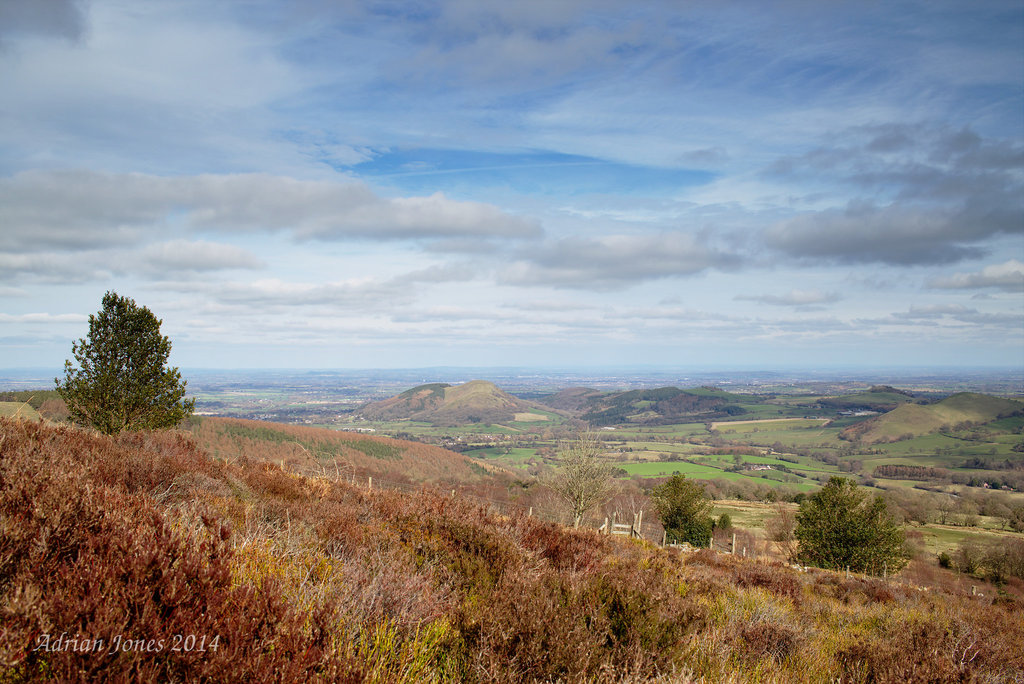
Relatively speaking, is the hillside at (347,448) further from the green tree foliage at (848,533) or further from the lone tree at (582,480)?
the green tree foliage at (848,533)

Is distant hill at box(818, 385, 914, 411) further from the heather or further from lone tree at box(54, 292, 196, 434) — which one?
lone tree at box(54, 292, 196, 434)

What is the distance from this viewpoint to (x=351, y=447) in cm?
8156

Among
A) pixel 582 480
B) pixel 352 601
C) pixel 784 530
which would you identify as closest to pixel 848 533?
pixel 784 530

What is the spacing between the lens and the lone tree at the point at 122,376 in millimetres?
16344

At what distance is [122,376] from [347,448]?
67.0 metres

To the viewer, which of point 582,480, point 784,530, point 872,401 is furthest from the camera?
point 872,401

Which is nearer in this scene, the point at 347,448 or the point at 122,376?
the point at 122,376

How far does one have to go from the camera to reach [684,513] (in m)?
38.4

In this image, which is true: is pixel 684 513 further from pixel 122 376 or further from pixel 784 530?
pixel 122 376

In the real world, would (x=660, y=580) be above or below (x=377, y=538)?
below

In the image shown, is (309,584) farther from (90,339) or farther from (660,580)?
(90,339)

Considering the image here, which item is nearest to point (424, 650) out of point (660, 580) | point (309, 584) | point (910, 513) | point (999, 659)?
point (309, 584)

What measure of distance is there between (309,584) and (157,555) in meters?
1.89

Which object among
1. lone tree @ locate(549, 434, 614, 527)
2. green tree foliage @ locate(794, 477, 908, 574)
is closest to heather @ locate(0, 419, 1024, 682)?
lone tree @ locate(549, 434, 614, 527)
